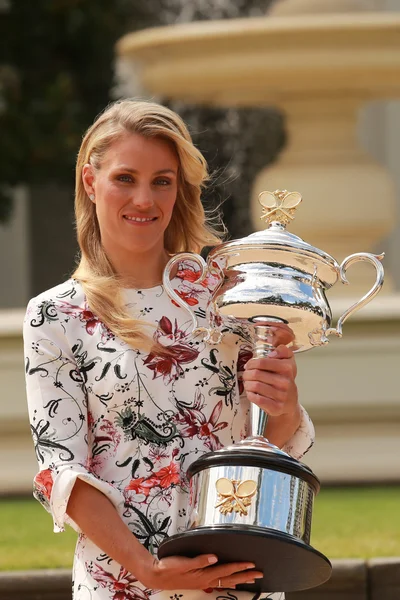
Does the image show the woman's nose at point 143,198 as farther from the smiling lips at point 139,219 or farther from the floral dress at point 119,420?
the floral dress at point 119,420

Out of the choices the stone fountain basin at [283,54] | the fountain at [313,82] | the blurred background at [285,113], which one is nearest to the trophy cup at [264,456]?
the blurred background at [285,113]

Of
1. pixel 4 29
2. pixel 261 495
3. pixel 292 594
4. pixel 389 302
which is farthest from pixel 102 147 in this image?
pixel 4 29

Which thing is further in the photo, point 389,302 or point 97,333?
point 389,302

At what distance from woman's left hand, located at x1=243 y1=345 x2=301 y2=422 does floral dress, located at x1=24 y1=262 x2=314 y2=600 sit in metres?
0.10

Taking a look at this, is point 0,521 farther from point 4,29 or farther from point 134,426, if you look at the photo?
point 4,29

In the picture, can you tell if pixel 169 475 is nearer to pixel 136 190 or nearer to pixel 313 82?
pixel 136 190

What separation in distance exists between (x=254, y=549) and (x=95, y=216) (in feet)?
2.29

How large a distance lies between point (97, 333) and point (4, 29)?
895 cm

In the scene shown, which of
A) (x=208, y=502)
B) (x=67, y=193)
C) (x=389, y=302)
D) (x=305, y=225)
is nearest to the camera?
(x=208, y=502)

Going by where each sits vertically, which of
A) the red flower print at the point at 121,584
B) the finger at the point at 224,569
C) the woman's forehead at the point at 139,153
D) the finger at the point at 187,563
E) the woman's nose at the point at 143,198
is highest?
the woman's forehead at the point at 139,153

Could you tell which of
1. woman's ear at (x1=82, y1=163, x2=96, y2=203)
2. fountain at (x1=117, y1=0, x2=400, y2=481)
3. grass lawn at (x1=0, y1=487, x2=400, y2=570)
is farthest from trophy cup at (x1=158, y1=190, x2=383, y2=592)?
fountain at (x1=117, y1=0, x2=400, y2=481)

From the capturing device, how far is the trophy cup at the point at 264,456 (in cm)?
248

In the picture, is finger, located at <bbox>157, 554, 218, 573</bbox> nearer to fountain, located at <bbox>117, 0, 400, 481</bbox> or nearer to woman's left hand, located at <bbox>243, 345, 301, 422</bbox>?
woman's left hand, located at <bbox>243, 345, 301, 422</bbox>

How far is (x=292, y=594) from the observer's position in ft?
14.3
